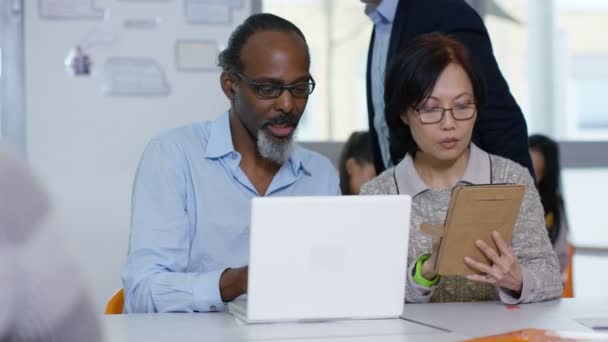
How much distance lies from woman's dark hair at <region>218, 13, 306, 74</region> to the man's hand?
1.94 feet

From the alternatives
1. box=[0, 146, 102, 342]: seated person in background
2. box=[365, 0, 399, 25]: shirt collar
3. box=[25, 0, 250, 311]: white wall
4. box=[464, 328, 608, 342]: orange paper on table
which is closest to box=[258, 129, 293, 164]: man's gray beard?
box=[365, 0, 399, 25]: shirt collar

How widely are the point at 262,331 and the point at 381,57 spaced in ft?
4.26

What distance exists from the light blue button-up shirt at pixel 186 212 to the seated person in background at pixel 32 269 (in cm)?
154

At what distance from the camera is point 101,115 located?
13.3ft

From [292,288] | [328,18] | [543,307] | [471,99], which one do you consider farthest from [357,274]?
[328,18]

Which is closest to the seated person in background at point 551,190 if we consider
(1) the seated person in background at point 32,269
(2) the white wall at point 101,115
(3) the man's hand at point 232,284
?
(2) the white wall at point 101,115

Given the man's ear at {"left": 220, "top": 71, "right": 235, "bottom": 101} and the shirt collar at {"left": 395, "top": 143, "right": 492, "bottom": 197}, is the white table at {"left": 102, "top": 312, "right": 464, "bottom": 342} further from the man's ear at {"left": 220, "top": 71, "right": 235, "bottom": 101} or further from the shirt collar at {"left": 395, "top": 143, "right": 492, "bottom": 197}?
the man's ear at {"left": 220, "top": 71, "right": 235, "bottom": 101}

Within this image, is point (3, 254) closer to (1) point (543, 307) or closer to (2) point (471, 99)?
(1) point (543, 307)

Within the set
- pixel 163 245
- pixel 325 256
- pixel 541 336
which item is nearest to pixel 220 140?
pixel 163 245

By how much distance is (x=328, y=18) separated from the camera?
174 inches

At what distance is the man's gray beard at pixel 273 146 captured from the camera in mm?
2238

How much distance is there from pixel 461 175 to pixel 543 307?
412 millimetres

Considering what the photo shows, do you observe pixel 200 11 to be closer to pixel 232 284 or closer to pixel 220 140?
pixel 220 140

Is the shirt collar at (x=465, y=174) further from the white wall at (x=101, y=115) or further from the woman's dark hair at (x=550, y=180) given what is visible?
the white wall at (x=101, y=115)
